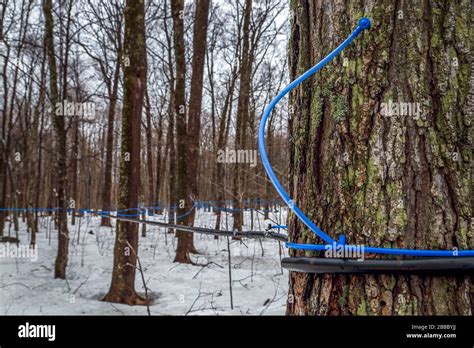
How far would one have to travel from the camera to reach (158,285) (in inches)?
267

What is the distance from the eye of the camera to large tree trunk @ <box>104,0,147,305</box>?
5.61 m

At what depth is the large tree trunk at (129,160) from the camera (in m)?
5.61

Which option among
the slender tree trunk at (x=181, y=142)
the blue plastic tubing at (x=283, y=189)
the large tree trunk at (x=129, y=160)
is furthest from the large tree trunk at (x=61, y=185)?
the blue plastic tubing at (x=283, y=189)

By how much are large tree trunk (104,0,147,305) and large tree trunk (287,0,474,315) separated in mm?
4892

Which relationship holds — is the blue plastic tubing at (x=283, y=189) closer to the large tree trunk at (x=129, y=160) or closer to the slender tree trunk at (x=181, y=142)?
the large tree trunk at (x=129, y=160)

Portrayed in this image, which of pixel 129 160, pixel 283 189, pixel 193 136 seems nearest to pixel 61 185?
pixel 129 160

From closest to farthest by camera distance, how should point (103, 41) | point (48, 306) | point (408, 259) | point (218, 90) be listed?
point (408, 259)
point (48, 306)
point (103, 41)
point (218, 90)

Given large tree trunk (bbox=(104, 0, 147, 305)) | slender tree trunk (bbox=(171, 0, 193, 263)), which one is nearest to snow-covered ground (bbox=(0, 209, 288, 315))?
large tree trunk (bbox=(104, 0, 147, 305))

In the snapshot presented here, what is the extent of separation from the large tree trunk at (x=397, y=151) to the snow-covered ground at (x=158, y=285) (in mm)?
2816

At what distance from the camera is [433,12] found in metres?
0.98

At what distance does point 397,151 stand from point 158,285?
6.39 metres

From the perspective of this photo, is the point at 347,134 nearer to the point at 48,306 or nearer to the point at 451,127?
the point at 451,127

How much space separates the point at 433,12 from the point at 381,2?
0.43 feet

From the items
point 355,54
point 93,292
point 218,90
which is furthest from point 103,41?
point 355,54
